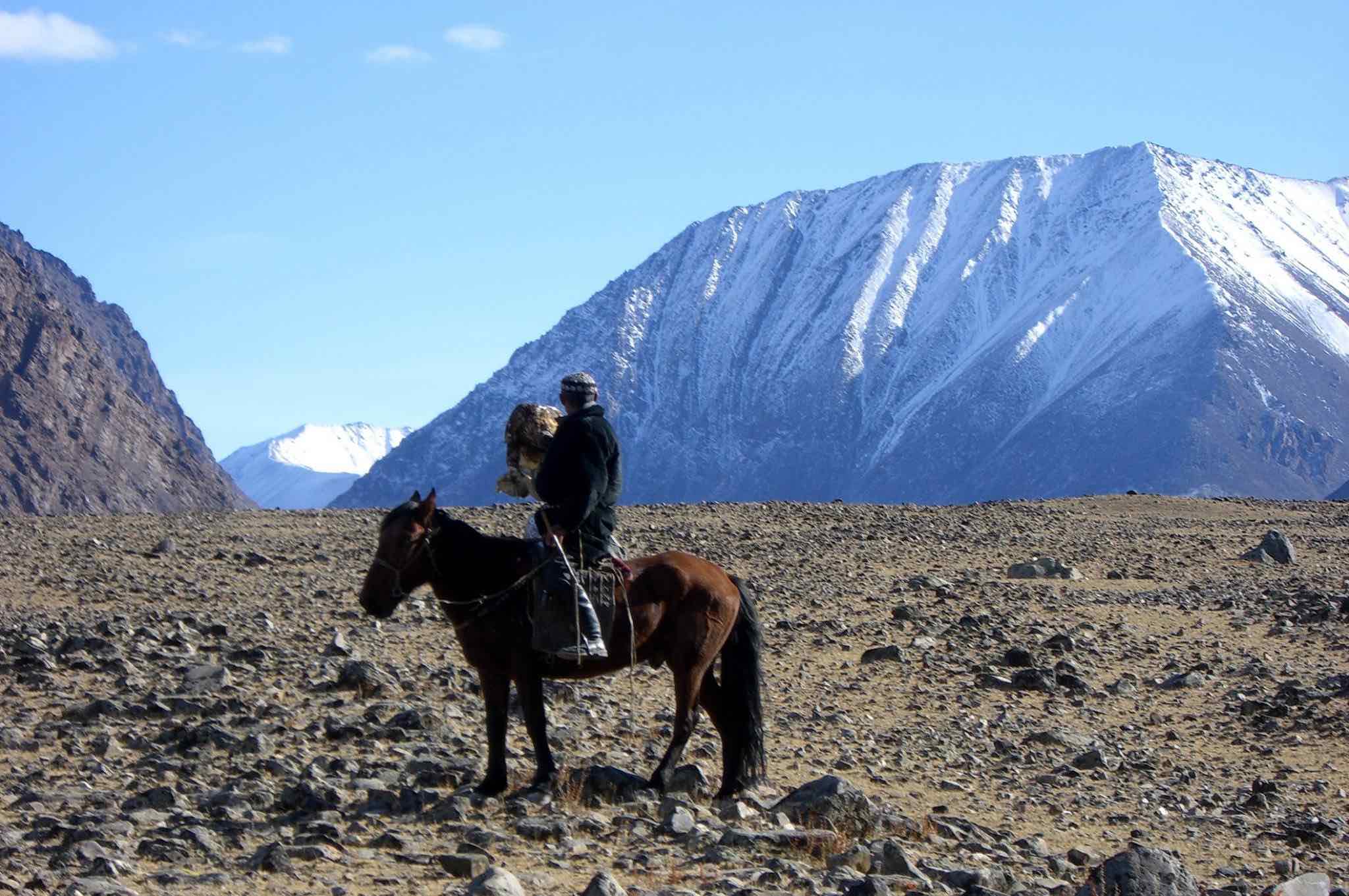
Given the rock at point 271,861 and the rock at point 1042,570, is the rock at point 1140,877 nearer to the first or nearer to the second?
the rock at point 271,861

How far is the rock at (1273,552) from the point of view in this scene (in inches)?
1241

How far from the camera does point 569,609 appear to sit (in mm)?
12844

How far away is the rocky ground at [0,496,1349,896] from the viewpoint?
1090 centimetres

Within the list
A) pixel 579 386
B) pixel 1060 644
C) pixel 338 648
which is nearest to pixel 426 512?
pixel 579 386

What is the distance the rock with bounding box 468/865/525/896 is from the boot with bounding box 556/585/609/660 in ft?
9.76

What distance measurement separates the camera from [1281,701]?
18188 millimetres

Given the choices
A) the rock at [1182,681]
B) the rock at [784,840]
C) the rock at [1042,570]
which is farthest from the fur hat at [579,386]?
the rock at [1042,570]

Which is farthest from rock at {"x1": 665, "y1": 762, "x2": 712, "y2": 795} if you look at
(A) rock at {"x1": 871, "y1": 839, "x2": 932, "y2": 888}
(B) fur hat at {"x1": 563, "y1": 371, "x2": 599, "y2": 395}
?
(B) fur hat at {"x1": 563, "y1": 371, "x2": 599, "y2": 395}

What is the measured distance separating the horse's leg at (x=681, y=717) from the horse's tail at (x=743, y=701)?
12.1 inches

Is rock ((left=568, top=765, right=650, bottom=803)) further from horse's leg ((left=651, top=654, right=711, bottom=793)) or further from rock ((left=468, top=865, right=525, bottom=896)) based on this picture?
rock ((left=468, top=865, right=525, bottom=896))

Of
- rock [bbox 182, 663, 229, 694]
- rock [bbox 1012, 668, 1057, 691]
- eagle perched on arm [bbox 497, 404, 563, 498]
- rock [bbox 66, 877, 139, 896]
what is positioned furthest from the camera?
rock [bbox 1012, 668, 1057, 691]

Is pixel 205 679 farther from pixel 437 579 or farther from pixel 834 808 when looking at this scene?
pixel 834 808

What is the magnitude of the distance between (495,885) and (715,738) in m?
6.21

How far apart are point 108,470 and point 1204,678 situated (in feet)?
616
